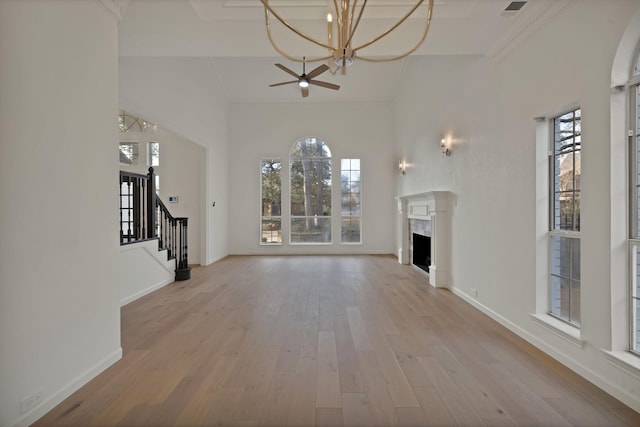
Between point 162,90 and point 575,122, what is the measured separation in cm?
540

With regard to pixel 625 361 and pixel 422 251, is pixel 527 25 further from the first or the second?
pixel 422 251

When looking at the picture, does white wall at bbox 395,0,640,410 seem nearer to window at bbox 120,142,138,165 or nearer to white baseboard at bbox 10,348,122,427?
white baseboard at bbox 10,348,122,427

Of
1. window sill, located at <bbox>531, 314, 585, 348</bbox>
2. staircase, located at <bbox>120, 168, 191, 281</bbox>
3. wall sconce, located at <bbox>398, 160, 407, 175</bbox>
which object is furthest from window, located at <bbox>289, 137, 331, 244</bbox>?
window sill, located at <bbox>531, 314, 585, 348</bbox>

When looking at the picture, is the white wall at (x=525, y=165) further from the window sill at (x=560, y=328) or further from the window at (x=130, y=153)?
the window at (x=130, y=153)

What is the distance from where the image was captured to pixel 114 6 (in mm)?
2475

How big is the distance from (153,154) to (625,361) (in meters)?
8.12

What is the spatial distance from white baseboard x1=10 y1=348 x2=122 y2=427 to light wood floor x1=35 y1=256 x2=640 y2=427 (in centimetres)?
5

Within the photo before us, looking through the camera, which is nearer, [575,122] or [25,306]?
[25,306]

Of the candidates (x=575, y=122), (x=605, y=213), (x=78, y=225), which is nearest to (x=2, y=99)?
(x=78, y=225)

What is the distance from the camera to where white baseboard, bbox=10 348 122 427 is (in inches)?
71.4

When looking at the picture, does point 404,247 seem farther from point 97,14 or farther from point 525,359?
point 97,14

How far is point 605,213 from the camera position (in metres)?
2.12

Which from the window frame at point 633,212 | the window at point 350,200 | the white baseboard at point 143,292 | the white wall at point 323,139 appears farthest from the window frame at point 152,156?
the window frame at point 633,212

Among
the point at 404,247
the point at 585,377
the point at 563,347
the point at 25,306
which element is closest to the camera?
the point at 25,306
